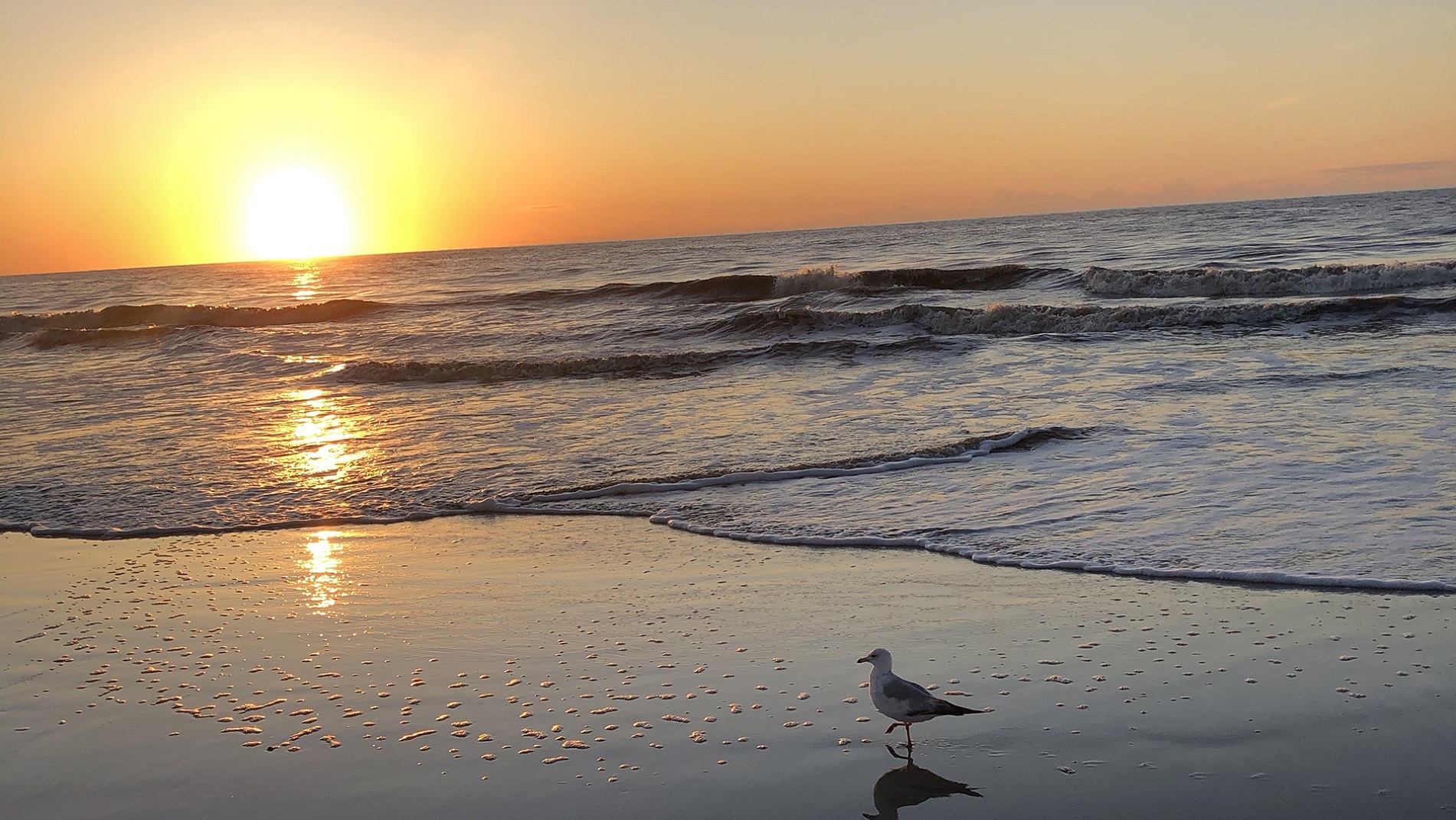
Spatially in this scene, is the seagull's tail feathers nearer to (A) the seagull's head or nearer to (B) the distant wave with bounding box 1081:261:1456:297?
(A) the seagull's head

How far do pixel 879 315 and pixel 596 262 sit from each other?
3809cm

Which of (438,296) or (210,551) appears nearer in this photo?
(210,551)

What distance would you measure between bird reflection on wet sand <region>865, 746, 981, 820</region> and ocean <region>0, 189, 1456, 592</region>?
2.97 meters

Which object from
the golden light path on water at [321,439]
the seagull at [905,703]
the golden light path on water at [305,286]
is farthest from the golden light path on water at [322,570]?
the golden light path on water at [305,286]

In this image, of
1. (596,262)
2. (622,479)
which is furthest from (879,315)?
(596,262)

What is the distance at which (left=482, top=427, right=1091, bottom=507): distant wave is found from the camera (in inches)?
391

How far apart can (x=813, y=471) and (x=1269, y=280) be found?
62.7 feet

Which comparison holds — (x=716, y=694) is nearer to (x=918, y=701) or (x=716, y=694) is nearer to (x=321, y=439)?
(x=918, y=701)

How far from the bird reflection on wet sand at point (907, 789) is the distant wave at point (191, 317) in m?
33.4

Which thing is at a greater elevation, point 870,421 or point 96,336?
point 96,336

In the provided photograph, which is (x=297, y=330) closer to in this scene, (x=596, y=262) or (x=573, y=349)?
(x=573, y=349)

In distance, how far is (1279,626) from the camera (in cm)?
570

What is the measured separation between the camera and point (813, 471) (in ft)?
33.5

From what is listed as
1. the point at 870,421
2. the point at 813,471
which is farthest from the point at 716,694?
the point at 870,421
